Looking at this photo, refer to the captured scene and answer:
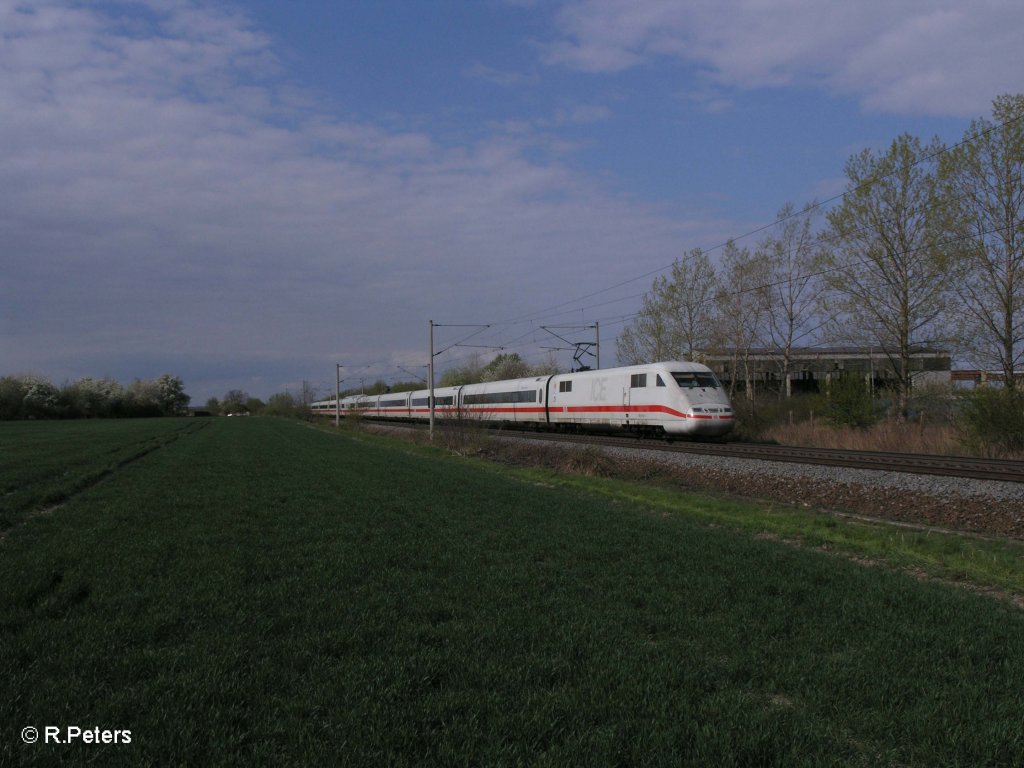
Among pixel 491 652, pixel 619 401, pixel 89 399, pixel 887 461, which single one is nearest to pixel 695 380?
pixel 619 401

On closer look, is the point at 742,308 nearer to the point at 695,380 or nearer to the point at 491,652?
the point at 695,380

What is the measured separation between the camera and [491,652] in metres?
4.77

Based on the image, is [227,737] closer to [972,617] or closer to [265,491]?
[972,617]

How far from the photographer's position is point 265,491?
14.8m

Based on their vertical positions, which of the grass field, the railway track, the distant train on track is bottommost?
the railway track

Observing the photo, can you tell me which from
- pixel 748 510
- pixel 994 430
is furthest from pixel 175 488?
pixel 994 430

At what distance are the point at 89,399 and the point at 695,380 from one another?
120 metres

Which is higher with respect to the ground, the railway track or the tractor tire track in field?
the tractor tire track in field

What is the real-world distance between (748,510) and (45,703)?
38.5 ft

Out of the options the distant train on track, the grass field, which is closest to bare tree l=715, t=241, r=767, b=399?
the distant train on track

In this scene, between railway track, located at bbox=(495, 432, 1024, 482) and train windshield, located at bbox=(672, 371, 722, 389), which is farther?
train windshield, located at bbox=(672, 371, 722, 389)

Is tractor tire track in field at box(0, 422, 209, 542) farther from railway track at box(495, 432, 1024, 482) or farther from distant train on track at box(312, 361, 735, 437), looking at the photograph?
railway track at box(495, 432, 1024, 482)

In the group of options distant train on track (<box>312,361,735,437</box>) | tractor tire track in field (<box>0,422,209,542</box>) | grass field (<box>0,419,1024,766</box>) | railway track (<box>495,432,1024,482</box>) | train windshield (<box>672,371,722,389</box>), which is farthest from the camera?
train windshield (<box>672,371,722,389</box>)

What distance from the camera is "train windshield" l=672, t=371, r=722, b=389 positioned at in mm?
27078
